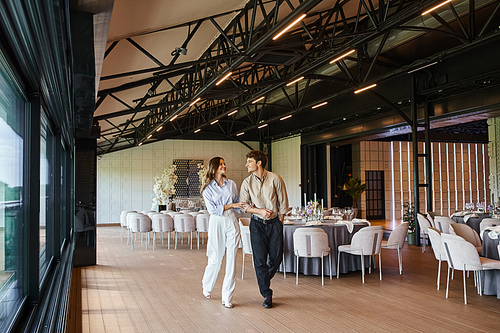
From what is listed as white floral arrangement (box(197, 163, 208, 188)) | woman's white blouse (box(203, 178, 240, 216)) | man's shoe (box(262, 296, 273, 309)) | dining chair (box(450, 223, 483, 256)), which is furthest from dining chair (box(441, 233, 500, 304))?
white floral arrangement (box(197, 163, 208, 188))

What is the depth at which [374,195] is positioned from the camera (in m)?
19.0

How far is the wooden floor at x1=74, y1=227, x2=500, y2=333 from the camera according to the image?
430 centimetres

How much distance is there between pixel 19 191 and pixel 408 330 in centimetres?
375

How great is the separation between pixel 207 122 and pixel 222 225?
9.06m

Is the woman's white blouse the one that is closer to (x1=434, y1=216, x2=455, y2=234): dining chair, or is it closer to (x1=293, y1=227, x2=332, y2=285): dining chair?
(x1=293, y1=227, x2=332, y2=285): dining chair

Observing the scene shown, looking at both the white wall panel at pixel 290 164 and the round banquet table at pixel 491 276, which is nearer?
the round banquet table at pixel 491 276

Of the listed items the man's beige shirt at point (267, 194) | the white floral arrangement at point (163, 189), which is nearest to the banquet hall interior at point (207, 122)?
the man's beige shirt at point (267, 194)

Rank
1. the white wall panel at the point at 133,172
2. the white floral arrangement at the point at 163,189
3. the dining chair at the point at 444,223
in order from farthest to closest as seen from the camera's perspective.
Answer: the white wall panel at the point at 133,172 → the white floral arrangement at the point at 163,189 → the dining chair at the point at 444,223

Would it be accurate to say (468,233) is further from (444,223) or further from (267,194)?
(267,194)

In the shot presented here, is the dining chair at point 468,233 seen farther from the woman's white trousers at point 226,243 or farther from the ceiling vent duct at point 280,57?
the ceiling vent duct at point 280,57

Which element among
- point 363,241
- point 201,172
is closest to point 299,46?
point 363,241

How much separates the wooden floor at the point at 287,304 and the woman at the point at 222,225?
0.38m

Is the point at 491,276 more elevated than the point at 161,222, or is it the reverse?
the point at 161,222

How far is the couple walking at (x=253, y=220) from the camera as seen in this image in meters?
4.98
